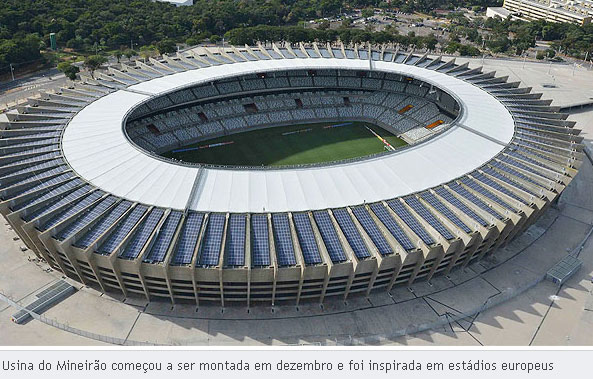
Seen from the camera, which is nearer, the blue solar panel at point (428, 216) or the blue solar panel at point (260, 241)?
the blue solar panel at point (260, 241)

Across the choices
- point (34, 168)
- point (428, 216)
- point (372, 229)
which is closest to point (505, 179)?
point (428, 216)

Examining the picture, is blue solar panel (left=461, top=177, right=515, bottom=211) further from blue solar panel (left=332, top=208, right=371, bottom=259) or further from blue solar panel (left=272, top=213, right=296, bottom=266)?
blue solar panel (left=272, top=213, right=296, bottom=266)

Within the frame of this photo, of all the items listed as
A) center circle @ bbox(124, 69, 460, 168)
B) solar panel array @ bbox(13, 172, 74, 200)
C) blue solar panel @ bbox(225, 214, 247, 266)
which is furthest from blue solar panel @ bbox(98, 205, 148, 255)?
center circle @ bbox(124, 69, 460, 168)

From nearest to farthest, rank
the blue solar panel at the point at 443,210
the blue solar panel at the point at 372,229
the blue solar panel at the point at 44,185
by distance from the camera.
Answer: the blue solar panel at the point at 372,229 → the blue solar panel at the point at 443,210 → the blue solar panel at the point at 44,185

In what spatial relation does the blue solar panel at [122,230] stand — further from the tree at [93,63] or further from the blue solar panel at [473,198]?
the tree at [93,63]

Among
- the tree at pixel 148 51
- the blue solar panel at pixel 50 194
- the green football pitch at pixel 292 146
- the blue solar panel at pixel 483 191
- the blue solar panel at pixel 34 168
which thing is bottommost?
the green football pitch at pixel 292 146

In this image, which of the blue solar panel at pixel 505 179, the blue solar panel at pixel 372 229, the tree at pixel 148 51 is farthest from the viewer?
the tree at pixel 148 51

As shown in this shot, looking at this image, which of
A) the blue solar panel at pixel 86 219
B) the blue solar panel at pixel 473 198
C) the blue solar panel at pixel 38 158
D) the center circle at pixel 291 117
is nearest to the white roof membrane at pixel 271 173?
the blue solar panel at pixel 38 158
